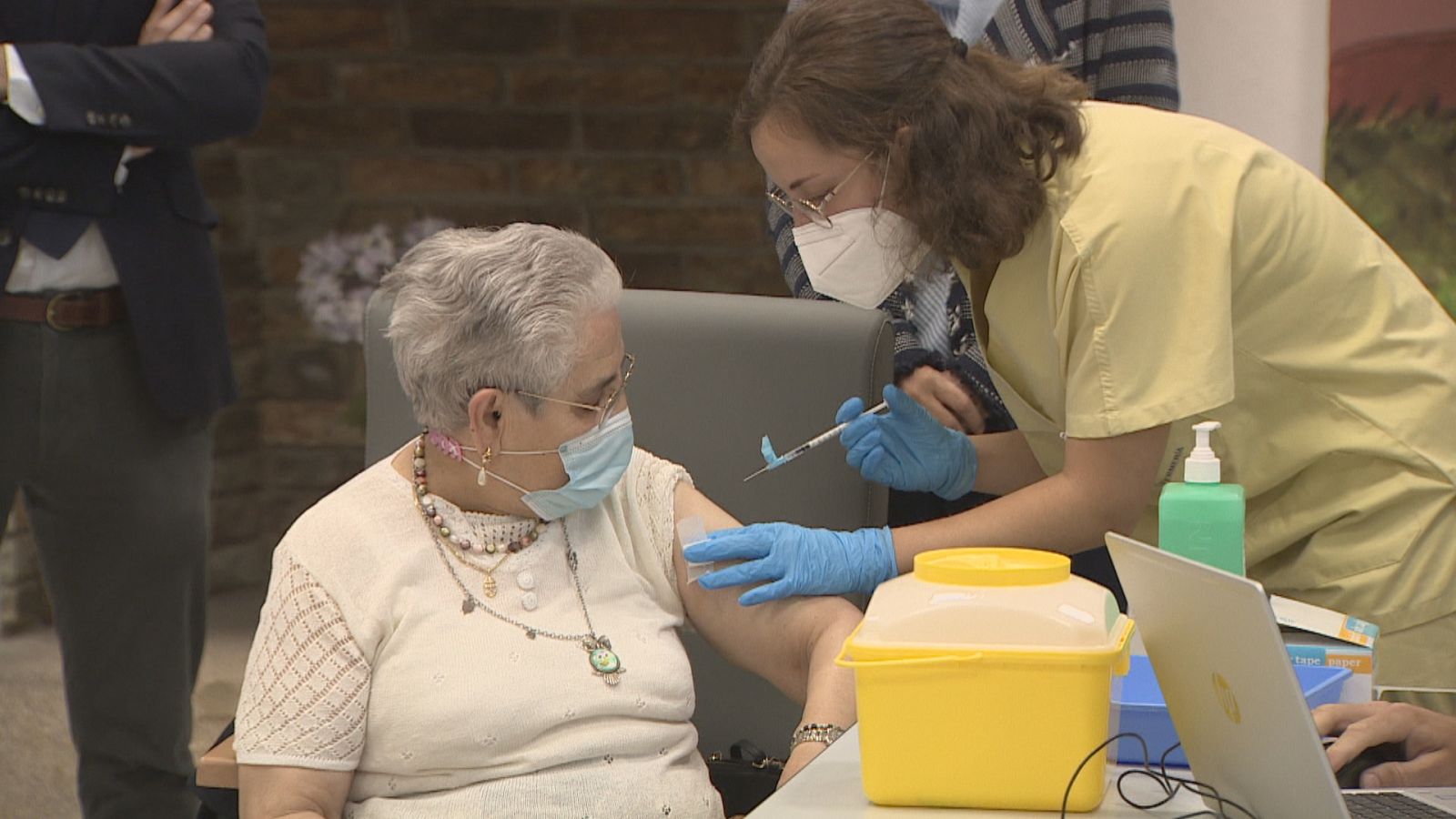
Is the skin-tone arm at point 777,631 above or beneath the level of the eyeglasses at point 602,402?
beneath

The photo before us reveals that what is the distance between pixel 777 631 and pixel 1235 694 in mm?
791

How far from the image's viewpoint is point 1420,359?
1722 millimetres

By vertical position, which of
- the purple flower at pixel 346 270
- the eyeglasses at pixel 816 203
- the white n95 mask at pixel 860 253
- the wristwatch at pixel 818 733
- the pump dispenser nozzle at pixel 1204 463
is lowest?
the purple flower at pixel 346 270

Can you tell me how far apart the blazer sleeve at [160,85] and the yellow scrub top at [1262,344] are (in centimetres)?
134

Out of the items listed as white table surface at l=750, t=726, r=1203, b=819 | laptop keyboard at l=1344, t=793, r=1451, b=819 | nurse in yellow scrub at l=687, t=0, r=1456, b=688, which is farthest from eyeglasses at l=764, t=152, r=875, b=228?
laptop keyboard at l=1344, t=793, r=1451, b=819

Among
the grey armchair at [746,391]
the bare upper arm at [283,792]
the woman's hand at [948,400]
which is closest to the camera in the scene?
the bare upper arm at [283,792]

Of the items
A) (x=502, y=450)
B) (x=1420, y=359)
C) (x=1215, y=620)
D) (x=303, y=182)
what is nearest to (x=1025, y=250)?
(x=1420, y=359)

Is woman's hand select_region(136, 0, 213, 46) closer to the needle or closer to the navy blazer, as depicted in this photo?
the navy blazer

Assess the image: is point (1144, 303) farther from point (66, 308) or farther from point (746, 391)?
point (66, 308)

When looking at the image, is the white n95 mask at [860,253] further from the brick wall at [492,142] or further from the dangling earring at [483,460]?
the brick wall at [492,142]

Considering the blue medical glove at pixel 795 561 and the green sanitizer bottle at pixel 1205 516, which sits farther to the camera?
the blue medical glove at pixel 795 561

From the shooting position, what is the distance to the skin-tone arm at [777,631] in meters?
1.73

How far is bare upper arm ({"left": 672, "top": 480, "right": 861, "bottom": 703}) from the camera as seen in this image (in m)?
1.81

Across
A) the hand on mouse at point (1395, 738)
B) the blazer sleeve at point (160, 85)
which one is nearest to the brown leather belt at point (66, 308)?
the blazer sleeve at point (160, 85)
